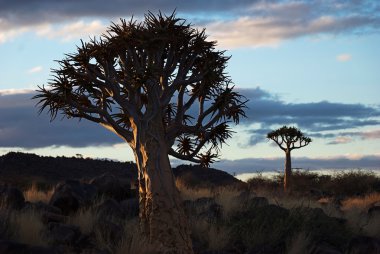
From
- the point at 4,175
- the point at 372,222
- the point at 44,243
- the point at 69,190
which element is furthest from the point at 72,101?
the point at 4,175

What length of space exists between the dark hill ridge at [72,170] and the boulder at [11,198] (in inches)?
681

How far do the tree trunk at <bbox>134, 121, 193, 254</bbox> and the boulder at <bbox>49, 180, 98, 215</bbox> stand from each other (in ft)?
16.1

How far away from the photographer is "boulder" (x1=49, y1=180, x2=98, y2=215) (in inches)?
712

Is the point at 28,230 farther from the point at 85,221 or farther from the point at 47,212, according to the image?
the point at 47,212

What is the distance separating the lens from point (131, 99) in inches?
563

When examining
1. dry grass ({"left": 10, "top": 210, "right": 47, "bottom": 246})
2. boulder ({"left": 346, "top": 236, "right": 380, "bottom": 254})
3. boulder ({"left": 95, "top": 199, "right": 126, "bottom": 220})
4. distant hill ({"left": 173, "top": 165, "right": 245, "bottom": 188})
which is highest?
distant hill ({"left": 173, "top": 165, "right": 245, "bottom": 188})

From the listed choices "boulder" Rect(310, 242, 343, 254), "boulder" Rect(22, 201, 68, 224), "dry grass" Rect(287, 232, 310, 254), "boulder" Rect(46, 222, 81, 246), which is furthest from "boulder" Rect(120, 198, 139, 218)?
"boulder" Rect(310, 242, 343, 254)

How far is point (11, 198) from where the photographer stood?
1773 centimetres

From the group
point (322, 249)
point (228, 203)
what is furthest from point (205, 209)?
point (322, 249)

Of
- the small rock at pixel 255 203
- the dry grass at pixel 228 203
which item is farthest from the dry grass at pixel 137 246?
the small rock at pixel 255 203

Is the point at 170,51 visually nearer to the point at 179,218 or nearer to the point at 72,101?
the point at 72,101

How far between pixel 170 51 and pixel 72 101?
101 inches

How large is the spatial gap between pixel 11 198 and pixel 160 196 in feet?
20.1

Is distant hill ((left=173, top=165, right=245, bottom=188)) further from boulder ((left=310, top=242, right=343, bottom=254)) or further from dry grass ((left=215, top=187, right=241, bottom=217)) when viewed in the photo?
boulder ((left=310, top=242, right=343, bottom=254))
